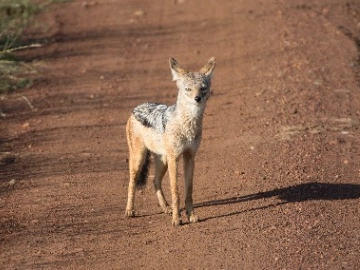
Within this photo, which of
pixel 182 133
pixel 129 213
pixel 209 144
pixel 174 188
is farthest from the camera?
pixel 209 144

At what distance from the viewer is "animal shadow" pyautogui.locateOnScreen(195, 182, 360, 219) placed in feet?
32.7

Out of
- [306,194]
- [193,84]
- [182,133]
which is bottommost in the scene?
[306,194]

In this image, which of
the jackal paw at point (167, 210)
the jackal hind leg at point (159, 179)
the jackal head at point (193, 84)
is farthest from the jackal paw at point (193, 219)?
the jackal head at point (193, 84)

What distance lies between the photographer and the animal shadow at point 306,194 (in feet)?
32.7

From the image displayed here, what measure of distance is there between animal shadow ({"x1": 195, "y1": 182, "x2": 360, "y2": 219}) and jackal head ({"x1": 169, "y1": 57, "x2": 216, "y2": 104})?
1.40 metres

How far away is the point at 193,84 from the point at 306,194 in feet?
6.36

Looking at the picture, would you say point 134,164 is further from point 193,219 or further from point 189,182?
point 193,219

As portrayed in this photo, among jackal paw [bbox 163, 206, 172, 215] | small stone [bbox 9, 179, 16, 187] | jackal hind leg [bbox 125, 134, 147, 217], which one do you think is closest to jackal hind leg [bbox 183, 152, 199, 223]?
jackal paw [bbox 163, 206, 172, 215]

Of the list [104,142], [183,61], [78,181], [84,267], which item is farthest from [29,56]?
[84,267]

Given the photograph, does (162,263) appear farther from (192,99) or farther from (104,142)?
(104,142)

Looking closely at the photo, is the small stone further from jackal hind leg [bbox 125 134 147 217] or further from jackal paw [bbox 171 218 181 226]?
jackal paw [bbox 171 218 181 226]

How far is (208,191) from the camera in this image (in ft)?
34.7

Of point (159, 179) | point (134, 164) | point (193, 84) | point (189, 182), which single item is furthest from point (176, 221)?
point (193, 84)

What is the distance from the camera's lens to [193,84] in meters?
9.33
